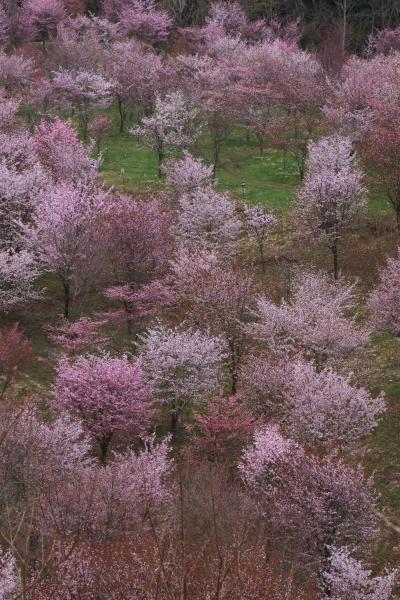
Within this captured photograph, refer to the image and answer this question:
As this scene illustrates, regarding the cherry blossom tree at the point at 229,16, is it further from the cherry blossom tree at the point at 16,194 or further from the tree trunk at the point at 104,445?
the tree trunk at the point at 104,445

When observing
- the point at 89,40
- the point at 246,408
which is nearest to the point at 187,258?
the point at 246,408

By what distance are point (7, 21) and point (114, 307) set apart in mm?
60344

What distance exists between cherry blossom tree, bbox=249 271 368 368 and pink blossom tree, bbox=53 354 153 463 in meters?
7.22

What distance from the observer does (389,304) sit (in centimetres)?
3528

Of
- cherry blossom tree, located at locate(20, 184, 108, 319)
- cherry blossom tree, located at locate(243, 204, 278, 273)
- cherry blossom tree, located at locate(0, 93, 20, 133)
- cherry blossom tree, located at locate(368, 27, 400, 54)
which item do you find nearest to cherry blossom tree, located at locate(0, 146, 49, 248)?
cherry blossom tree, located at locate(20, 184, 108, 319)

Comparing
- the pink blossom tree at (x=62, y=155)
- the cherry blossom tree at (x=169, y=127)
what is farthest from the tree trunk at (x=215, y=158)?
the pink blossom tree at (x=62, y=155)

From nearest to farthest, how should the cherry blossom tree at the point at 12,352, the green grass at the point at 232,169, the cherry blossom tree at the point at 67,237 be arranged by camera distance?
1. the cherry blossom tree at the point at 12,352
2. the cherry blossom tree at the point at 67,237
3. the green grass at the point at 232,169

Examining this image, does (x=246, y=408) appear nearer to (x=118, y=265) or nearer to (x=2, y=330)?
(x=118, y=265)

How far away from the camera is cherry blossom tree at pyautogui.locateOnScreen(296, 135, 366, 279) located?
145ft

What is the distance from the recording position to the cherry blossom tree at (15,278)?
135 feet

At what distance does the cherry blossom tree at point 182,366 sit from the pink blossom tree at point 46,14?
224 feet

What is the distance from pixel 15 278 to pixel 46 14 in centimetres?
6090

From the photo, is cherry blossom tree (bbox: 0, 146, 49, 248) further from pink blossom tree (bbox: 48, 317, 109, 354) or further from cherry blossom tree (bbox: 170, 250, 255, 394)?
cherry blossom tree (bbox: 170, 250, 255, 394)

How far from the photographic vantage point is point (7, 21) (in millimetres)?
88250
